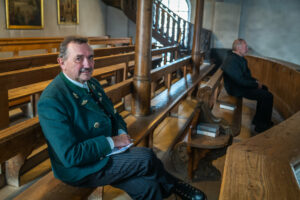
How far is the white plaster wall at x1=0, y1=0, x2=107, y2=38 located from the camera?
288 inches

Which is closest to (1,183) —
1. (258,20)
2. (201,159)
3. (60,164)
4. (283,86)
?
(60,164)

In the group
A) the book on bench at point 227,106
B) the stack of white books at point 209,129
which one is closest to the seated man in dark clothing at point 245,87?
the book on bench at point 227,106

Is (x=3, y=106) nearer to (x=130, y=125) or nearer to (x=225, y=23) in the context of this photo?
(x=130, y=125)


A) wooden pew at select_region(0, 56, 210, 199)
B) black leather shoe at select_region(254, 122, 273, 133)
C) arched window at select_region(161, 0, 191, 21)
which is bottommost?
black leather shoe at select_region(254, 122, 273, 133)

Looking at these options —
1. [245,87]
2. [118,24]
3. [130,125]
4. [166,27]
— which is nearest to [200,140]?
[130,125]

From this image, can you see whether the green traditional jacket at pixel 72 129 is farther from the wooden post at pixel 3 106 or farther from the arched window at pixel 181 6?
the arched window at pixel 181 6

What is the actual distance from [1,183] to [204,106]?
2.02 metres

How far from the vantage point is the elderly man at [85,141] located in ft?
5.08

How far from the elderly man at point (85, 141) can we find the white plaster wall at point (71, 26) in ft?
20.4

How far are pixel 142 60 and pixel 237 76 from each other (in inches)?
81.8

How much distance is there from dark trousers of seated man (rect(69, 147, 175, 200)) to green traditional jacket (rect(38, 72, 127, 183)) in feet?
0.22

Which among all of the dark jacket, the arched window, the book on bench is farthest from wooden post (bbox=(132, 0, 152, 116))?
the arched window

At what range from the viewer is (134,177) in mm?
1828

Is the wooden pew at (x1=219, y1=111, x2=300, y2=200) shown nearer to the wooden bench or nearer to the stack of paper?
the wooden bench
